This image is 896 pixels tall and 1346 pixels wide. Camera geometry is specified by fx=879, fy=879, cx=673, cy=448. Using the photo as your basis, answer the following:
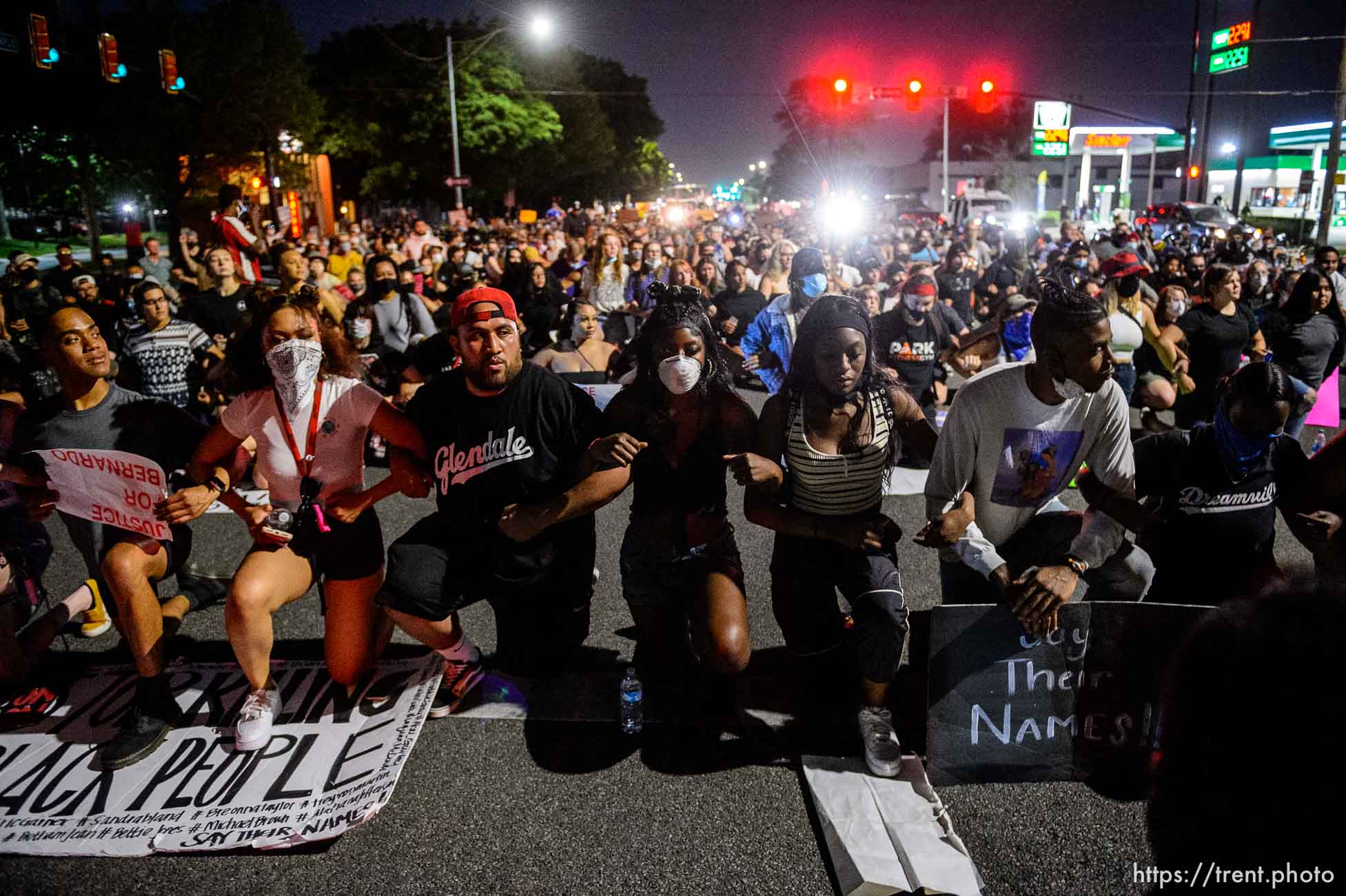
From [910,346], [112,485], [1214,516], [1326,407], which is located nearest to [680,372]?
[1214,516]

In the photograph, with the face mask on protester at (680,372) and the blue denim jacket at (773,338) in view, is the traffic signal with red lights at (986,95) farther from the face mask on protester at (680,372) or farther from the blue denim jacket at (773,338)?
the face mask on protester at (680,372)

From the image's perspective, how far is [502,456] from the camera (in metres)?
3.80

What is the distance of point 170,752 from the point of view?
3.68 metres

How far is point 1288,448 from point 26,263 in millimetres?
14991

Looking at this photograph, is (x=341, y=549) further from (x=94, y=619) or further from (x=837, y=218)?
(x=837, y=218)

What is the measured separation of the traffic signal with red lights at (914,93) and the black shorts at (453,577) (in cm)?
1965

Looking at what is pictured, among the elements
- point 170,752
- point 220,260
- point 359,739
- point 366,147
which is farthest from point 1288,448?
point 366,147

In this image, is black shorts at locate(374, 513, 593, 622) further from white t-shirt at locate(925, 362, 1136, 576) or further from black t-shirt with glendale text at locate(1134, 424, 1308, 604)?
black t-shirt with glendale text at locate(1134, 424, 1308, 604)

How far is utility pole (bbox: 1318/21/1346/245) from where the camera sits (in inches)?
689

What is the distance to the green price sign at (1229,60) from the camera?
1099 inches

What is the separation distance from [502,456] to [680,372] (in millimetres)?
851

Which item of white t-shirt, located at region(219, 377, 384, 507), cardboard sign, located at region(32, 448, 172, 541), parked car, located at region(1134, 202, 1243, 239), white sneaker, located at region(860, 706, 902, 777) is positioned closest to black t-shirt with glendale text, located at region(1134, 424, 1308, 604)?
white sneaker, located at region(860, 706, 902, 777)

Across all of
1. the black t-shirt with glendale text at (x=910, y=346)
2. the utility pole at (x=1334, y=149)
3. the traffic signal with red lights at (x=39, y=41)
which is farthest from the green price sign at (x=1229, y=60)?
the traffic signal with red lights at (x=39, y=41)

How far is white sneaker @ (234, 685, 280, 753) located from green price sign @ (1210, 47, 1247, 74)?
33070 mm
